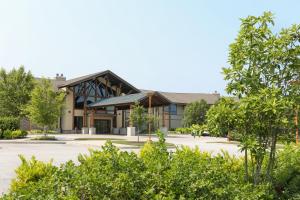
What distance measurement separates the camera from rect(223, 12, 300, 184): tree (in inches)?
217

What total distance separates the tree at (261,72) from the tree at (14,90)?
49.0 meters

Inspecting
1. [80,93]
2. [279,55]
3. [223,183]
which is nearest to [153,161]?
[223,183]

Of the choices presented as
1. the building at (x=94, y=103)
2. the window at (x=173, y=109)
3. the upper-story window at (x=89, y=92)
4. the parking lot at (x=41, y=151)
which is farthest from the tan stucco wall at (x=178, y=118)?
the parking lot at (x=41, y=151)

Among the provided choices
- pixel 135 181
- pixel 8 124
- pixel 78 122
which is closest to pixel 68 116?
pixel 78 122

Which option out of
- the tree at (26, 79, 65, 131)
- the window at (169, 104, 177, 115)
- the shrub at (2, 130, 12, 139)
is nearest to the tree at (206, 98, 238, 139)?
the tree at (26, 79, 65, 131)

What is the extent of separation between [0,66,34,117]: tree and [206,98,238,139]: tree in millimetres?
48860

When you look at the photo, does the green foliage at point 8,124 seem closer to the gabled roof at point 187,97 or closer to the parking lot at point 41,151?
the parking lot at point 41,151

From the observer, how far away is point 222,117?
5.62 meters

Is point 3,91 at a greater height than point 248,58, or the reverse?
point 3,91

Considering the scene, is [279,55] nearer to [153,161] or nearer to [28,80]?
[153,161]

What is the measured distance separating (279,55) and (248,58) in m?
0.43

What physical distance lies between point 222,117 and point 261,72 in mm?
878

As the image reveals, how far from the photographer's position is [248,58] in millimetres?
5758

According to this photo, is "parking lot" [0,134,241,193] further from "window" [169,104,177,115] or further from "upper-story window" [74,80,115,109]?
"window" [169,104,177,115]
